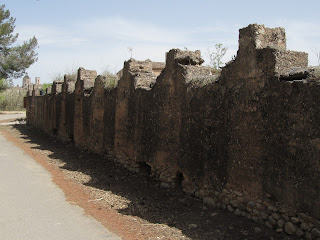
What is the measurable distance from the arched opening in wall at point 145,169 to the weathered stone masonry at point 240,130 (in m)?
0.06

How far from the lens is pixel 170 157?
8383 mm

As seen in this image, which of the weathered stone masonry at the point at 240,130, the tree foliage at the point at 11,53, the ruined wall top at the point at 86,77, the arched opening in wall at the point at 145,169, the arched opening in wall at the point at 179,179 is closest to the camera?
the weathered stone masonry at the point at 240,130

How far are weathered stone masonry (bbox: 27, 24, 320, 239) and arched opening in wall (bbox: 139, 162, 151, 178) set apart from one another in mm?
62

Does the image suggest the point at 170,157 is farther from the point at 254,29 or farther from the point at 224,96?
the point at 254,29

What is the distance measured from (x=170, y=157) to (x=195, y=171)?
1.04 meters

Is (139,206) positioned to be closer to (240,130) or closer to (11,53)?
(240,130)

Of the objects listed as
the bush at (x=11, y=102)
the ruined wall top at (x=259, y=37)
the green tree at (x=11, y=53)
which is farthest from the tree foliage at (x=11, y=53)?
the ruined wall top at (x=259, y=37)

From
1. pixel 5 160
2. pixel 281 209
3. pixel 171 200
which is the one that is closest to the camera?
pixel 281 209

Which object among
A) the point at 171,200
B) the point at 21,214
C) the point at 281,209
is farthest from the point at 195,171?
the point at 21,214

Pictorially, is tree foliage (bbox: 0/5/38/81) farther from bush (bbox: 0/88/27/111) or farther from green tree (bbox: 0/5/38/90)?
bush (bbox: 0/88/27/111)

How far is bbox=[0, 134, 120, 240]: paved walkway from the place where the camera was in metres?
5.74

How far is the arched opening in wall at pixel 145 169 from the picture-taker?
31.5 ft

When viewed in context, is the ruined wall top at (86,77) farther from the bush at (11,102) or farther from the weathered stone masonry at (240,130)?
the bush at (11,102)

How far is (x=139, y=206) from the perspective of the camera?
7.45m
